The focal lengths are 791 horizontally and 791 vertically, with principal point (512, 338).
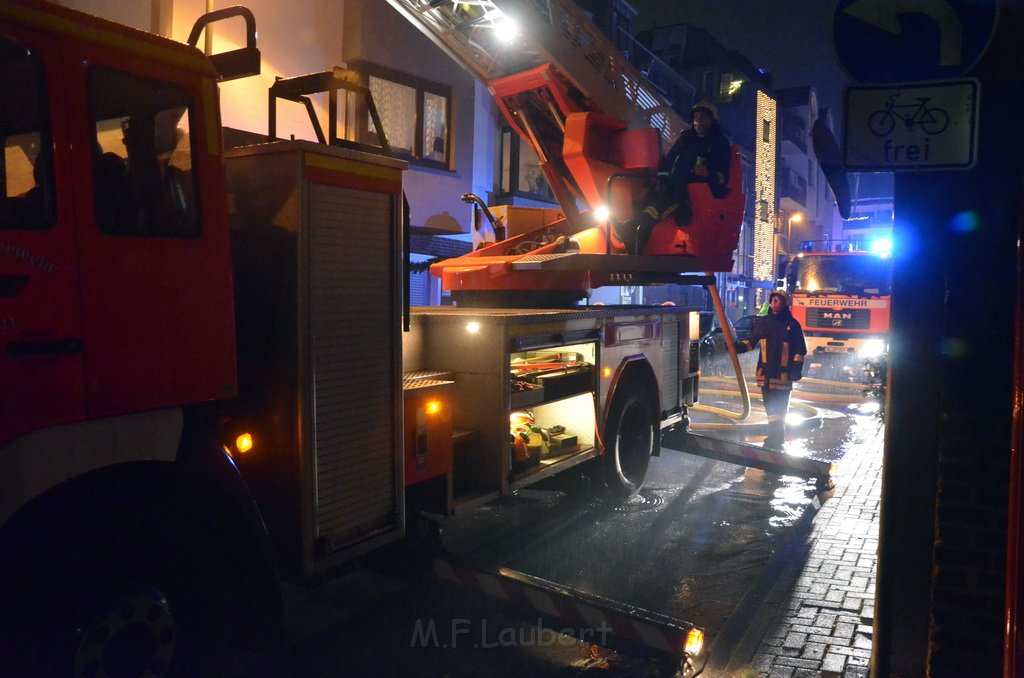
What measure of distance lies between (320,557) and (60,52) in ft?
7.37

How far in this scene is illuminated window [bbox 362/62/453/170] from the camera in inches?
507

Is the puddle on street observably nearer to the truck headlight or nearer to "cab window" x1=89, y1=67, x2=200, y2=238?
"cab window" x1=89, y1=67, x2=200, y2=238

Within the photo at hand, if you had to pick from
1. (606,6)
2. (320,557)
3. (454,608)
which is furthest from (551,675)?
(606,6)

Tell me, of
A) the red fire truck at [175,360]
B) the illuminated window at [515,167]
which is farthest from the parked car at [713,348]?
the red fire truck at [175,360]

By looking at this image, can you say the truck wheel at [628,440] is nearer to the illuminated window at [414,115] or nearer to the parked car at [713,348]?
the illuminated window at [414,115]

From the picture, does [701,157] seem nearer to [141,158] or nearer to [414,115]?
[141,158]

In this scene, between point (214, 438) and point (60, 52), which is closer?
point (60, 52)

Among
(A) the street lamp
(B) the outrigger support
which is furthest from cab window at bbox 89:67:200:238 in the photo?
(A) the street lamp

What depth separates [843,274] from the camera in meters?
19.2

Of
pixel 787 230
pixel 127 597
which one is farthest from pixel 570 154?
pixel 787 230

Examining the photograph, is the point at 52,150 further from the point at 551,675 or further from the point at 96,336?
the point at 551,675

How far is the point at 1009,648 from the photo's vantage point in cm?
309

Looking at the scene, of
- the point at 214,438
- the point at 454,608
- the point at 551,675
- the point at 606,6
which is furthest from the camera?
the point at 606,6

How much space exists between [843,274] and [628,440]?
560 inches
